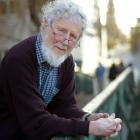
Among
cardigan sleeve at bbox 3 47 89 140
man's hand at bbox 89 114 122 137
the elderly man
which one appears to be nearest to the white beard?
the elderly man

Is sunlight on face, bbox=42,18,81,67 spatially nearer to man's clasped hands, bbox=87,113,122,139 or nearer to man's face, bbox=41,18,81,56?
man's face, bbox=41,18,81,56

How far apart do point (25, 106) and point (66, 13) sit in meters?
0.48

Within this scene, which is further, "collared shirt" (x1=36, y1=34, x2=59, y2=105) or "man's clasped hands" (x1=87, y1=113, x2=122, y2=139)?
"collared shirt" (x1=36, y1=34, x2=59, y2=105)

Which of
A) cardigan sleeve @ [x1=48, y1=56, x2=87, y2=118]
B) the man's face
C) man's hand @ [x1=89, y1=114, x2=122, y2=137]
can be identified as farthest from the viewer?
cardigan sleeve @ [x1=48, y1=56, x2=87, y2=118]

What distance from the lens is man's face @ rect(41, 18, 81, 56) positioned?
8.71 feet

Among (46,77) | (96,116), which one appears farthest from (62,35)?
(96,116)

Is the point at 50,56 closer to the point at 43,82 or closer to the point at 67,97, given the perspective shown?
the point at 43,82

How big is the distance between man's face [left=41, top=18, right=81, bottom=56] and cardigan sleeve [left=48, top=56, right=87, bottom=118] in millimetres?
191

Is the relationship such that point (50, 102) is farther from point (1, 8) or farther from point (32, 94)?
point (1, 8)

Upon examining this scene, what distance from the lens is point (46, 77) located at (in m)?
2.76

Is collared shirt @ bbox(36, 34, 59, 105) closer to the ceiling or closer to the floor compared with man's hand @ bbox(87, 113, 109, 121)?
closer to the ceiling

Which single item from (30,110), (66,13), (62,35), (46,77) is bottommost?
(30,110)

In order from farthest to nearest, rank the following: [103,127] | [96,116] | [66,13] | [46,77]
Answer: [96,116] < [46,77] < [66,13] < [103,127]

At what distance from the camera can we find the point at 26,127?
2582mm
